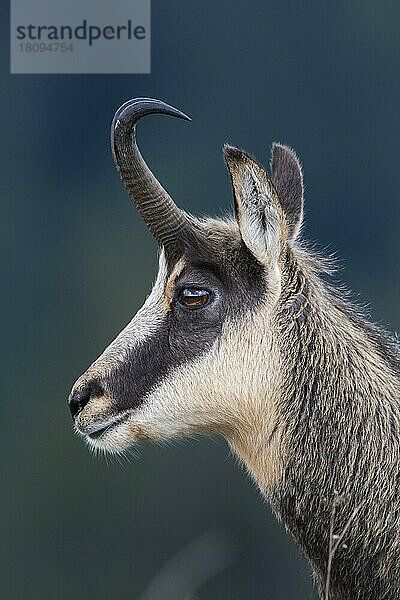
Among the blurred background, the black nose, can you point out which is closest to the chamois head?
the black nose

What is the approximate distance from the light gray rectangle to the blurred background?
21cm

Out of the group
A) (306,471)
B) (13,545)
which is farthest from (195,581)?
(13,545)

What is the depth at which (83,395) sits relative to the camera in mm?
6367

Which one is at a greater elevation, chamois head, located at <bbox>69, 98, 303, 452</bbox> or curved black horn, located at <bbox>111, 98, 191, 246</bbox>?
curved black horn, located at <bbox>111, 98, 191, 246</bbox>

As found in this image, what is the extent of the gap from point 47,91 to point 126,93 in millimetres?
1002

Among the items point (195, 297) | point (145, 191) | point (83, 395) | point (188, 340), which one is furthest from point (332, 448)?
point (145, 191)

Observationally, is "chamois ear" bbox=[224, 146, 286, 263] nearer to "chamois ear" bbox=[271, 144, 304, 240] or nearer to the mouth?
"chamois ear" bbox=[271, 144, 304, 240]

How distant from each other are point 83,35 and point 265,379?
905cm

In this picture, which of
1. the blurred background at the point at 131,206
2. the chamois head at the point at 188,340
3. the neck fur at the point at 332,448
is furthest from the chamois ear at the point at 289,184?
the blurred background at the point at 131,206

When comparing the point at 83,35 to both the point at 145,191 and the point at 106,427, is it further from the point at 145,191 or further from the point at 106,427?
the point at 106,427

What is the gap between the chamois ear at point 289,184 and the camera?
684 cm

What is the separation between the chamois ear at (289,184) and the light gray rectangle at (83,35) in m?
7.43

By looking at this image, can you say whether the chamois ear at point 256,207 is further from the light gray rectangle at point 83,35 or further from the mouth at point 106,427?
the light gray rectangle at point 83,35

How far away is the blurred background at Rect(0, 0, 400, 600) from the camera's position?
46.5 feet
